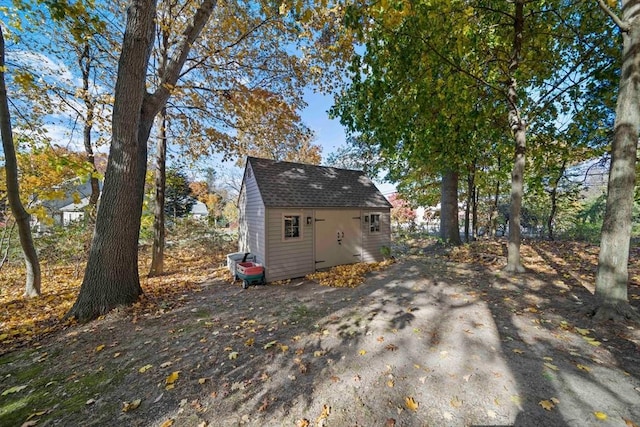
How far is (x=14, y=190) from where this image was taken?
19.0 ft

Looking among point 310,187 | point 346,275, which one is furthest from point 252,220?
point 346,275

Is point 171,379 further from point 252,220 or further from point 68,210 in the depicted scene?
point 68,210

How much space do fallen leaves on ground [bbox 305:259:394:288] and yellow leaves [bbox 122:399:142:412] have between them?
4.91 meters

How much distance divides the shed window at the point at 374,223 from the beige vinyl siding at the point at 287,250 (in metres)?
3.00

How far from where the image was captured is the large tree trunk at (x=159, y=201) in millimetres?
8141

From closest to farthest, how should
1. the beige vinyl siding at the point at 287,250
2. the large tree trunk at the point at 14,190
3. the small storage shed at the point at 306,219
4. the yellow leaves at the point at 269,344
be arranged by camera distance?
the yellow leaves at the point at 269,344 → the large tree trunk at the point at 14,190 → the beige vinyl siding at the point at 287,250 → the small storage shed at the point at 306,219

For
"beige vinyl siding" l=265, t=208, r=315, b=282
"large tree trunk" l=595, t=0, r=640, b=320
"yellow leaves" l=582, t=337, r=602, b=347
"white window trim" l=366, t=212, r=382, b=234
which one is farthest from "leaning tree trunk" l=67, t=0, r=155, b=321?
"large tree trunk" l=595, t=0, r=640, b=320

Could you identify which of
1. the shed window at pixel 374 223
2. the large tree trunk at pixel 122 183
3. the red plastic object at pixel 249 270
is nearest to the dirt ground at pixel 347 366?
the large tree trunk at pixel 122 183

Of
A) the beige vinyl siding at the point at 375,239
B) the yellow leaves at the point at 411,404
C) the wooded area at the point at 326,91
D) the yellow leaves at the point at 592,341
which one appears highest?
the wooded area at the point at 326,91

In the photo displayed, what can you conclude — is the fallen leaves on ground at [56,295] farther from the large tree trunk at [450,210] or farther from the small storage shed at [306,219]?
the large tree trunk at [450,210]

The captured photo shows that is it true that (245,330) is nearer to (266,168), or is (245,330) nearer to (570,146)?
(266,168)

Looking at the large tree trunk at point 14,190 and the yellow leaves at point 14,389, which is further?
the large tree trunk at point 14,190

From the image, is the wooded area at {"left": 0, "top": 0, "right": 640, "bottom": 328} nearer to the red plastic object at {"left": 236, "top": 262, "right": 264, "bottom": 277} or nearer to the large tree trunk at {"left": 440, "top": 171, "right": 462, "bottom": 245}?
the large tree trunk at {"left": 440, "top": 171, "right": 462, "bottom": 245}

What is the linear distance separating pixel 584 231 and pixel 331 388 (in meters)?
17.9
